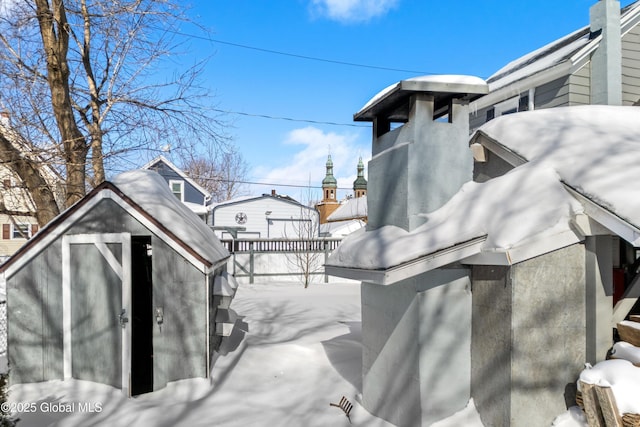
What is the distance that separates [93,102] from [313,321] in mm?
8398

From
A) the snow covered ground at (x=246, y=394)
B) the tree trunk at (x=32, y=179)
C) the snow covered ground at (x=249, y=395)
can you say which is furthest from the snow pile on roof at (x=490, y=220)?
the tree trunk at (x=32, y=179)

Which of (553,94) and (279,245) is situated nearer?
(553,94)

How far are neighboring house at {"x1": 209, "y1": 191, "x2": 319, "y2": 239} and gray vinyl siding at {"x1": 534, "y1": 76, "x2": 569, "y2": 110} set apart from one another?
15.6 metres

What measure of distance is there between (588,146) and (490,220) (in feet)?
5.13

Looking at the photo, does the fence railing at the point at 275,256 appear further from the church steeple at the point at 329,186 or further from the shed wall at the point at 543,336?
the church steeple at the point at 329,186

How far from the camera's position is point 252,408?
5.86m

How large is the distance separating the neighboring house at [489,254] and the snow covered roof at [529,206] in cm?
2

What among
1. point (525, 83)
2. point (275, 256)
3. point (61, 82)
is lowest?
point (275, 256)

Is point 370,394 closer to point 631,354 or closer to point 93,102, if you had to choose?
point 631,354

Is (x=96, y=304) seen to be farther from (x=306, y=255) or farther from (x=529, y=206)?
(x=306, y=255)

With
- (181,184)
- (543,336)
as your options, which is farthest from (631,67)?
(181,184)

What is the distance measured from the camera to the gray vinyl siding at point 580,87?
36.1 feet

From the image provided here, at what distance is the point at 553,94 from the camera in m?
11.5

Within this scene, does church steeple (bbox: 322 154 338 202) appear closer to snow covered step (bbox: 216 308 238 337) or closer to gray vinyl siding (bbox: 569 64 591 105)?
gray vinyl siding (bbox: 569 64 591 105)
